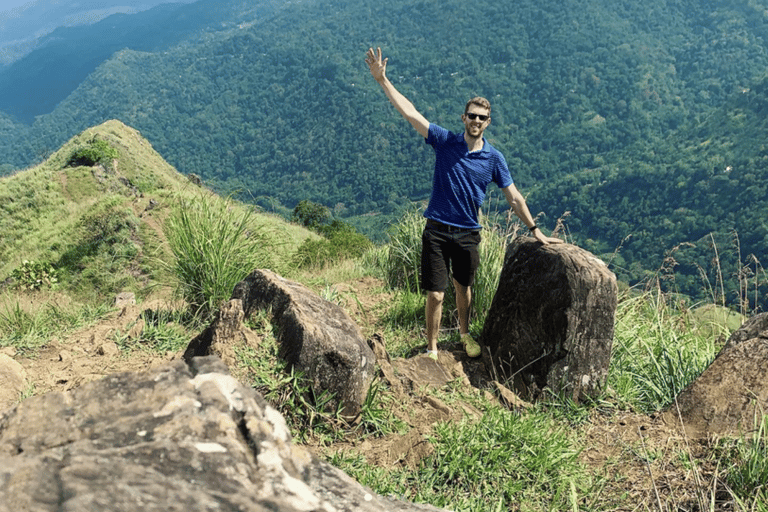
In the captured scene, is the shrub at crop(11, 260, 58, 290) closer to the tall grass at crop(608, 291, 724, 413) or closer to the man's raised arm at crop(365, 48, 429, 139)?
the man's raised arm at crop(365, 48, 429, 139)

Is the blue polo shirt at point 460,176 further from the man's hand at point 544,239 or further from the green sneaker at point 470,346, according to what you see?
the green sneaker at point 470,346

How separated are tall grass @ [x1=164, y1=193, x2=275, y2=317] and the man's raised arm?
5.71ft

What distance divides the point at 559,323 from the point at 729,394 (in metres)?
1.17

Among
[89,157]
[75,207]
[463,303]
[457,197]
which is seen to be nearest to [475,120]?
[457,197]

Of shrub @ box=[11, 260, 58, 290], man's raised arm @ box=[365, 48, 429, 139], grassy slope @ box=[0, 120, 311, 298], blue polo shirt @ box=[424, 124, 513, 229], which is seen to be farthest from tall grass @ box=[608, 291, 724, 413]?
shrub @ box=[11, 260, 58, 290]

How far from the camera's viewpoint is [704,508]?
291 cm

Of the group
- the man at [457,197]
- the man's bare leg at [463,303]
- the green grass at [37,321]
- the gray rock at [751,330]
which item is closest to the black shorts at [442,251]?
the man at [457,197]

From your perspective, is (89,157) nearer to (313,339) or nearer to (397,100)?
(397,100)

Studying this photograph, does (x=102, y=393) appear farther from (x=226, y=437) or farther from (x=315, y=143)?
(x=315, y=143)

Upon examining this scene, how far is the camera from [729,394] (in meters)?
3.93

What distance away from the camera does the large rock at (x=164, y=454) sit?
50.7 inches

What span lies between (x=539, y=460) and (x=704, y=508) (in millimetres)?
824

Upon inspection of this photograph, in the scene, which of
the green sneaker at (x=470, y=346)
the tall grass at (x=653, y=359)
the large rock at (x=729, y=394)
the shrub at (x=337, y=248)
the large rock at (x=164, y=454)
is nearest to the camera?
the large rock at (x=164, y=454)

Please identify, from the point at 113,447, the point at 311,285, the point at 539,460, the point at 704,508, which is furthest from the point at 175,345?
the point at 704,508
